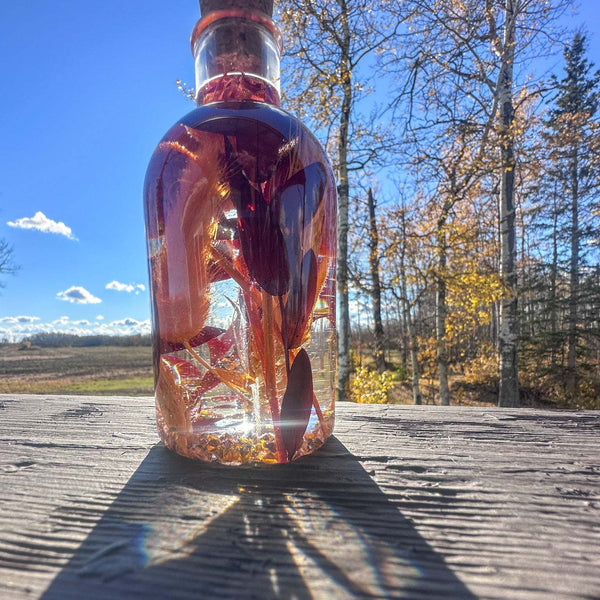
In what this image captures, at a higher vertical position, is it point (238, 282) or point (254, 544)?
point (238, 282)

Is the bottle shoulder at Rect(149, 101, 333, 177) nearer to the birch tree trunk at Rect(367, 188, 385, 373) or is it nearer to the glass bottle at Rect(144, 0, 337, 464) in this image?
the glass bottle at Rect(144, 0, 337, 464)

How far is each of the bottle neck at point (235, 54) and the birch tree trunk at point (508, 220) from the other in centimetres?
412

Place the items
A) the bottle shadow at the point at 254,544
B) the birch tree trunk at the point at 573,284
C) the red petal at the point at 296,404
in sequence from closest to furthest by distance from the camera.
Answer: the bottle shadow at the point at 254,544 → the red petal at the point at 296,404 → the birch tree trunk at the point at 573,284

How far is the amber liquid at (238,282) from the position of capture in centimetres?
41

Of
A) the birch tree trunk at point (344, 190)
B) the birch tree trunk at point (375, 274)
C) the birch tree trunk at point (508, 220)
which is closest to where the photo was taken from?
the birch tree trunk at point (508, 220)

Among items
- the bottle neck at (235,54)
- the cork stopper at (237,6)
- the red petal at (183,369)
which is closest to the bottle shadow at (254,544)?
the red petal at (183,369)

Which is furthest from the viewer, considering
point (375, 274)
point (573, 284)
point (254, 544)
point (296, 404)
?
point (573, 284)

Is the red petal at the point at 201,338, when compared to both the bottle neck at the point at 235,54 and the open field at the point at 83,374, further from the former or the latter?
the open field at the point at 83,374

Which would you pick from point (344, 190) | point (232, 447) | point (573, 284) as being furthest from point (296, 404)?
point (573, 284)

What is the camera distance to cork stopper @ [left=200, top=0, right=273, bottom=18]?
492mm

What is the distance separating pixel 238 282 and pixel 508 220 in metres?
4.38

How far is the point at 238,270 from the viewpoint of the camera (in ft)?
1.41

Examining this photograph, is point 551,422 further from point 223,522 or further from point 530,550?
point 223,522

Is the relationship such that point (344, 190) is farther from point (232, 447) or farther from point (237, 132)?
point (232, 447)
